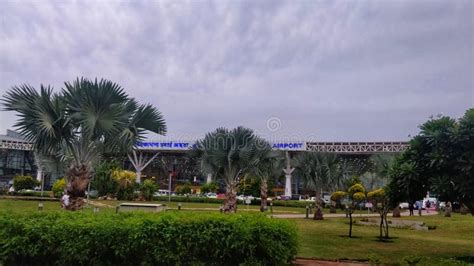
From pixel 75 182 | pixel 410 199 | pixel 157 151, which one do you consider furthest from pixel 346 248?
pixel 157 151

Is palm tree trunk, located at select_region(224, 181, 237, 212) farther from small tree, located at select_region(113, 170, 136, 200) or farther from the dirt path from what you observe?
small tree, located at select_region(113, 170, 136, 200)

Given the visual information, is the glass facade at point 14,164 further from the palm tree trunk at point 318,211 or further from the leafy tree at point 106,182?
the palm tree trunk at point 318,211

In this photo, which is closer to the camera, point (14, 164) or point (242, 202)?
point (242, 202)

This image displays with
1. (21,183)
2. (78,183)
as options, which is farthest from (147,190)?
(78,183)

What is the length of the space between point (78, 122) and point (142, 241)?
7.23 meters

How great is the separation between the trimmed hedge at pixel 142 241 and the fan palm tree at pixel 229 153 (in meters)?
16.6

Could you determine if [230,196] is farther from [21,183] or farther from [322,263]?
[21,183]

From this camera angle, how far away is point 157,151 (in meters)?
95.7

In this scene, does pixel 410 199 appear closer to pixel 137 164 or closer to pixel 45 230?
pixel 45 230

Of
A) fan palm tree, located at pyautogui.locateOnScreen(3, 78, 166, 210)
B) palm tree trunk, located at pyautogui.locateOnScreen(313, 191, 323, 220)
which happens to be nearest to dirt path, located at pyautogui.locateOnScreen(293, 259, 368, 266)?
fan palm tree, located at pyautogui.locateOnScreen(3, 78, 166, 210)

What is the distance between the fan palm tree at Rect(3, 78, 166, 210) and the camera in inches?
579

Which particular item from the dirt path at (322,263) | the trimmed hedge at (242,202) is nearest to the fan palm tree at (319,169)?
the dirt path at (322,263)

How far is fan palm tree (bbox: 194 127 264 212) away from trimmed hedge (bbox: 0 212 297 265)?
16.6m

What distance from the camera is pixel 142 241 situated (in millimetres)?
8547
